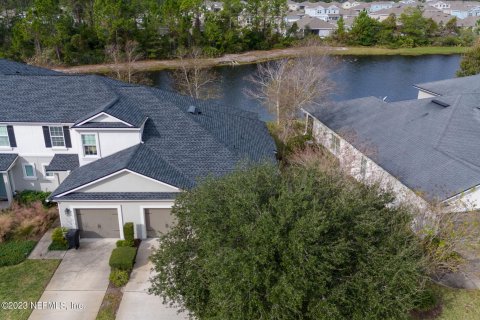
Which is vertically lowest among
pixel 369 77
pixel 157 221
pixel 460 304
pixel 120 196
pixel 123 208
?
pixel 460 304

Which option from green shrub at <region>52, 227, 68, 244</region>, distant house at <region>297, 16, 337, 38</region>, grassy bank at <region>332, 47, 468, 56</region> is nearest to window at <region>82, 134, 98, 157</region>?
green shrub at <region>52, 227, 68, 244</region>

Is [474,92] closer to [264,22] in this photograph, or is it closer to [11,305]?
[11,305]

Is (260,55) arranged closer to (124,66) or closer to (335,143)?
(124,66)

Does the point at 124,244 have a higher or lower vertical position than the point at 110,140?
lower

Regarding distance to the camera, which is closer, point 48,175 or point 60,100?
point 48,175

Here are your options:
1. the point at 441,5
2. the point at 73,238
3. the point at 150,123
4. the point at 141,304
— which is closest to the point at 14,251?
the point at 73,238

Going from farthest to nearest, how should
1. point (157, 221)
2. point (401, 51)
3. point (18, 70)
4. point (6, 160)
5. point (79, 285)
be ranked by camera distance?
point (401, 51) < point (18, 70) < point (6, 160) < point (157, 221) < point (79, 285)

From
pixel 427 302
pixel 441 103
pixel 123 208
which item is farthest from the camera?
pixel 441 103

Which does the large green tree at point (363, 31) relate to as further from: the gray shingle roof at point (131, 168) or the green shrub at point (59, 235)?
the green shrub at point (59, 235)

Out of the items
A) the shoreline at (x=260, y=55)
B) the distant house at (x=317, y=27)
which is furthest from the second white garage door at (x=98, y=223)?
the distant house at (x=317, y=27)
